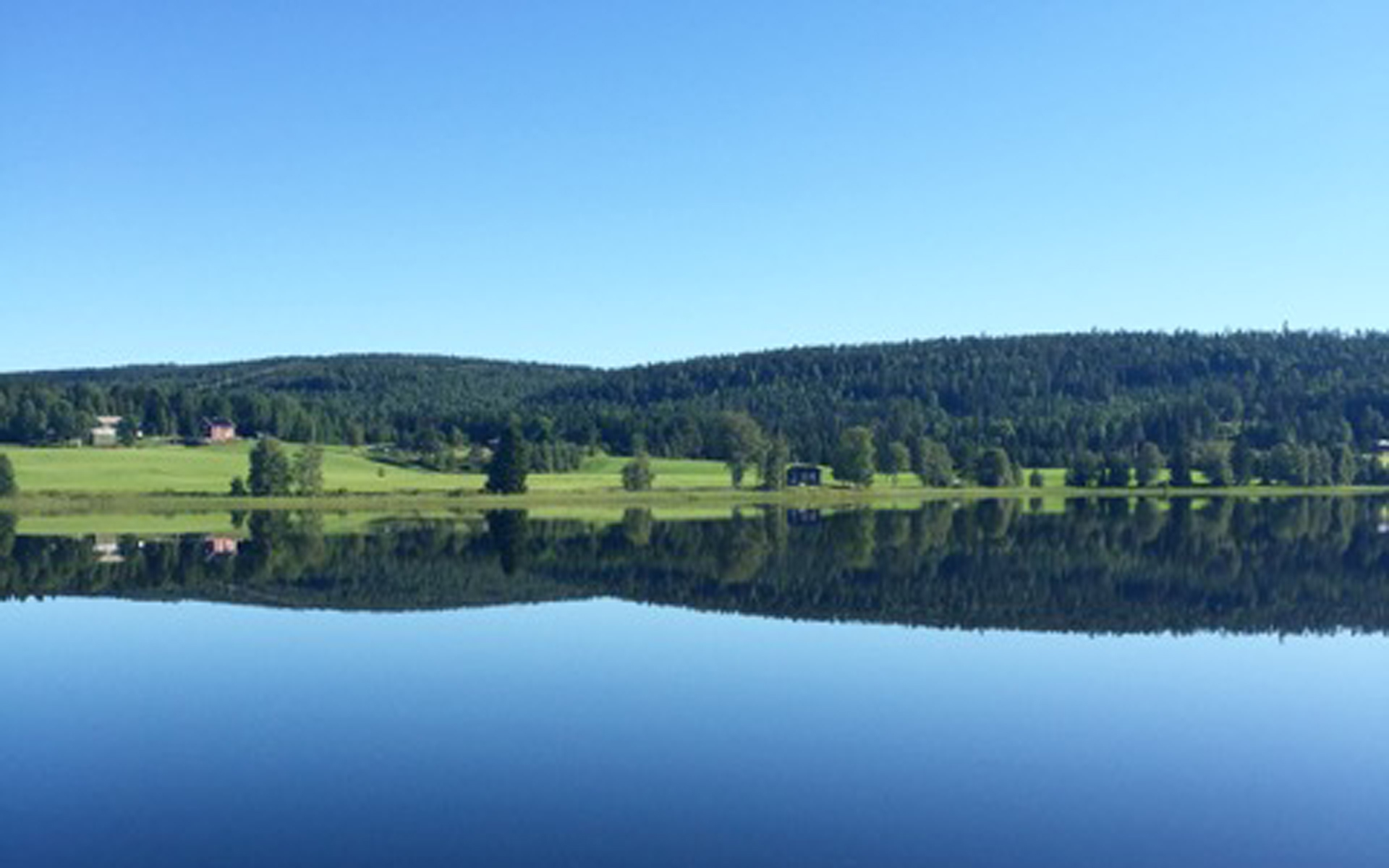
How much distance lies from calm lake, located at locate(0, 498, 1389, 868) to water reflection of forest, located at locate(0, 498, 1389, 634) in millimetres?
418

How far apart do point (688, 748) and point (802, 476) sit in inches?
5392

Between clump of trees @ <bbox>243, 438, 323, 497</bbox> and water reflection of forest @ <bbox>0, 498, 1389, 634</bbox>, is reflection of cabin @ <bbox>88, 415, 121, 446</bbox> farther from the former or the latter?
water reflection of forest @ <bbox>0, 498, 1389, 634</bbox>

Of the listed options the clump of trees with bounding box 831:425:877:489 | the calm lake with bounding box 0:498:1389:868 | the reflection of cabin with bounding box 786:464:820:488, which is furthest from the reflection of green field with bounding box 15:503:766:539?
the reflection of cabin with bounding box 786:464:820:488

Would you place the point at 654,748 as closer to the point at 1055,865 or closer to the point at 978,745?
the point at 978,745

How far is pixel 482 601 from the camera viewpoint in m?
53.0

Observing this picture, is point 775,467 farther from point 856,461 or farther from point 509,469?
point 509,469

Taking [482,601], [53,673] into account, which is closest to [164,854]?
[53,673]

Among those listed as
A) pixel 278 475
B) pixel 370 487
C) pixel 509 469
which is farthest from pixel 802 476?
pixel 278 475

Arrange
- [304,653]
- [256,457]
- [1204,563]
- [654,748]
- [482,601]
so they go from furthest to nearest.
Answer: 1. [256,457]
2. [1204,563]
3. [482,601]
4. [304,653]
5. [654,748]

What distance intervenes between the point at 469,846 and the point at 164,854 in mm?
4811

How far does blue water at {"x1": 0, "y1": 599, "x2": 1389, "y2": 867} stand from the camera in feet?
69.2

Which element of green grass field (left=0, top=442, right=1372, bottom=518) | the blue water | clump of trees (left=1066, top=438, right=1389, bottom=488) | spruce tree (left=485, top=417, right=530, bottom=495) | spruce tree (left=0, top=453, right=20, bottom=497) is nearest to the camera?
the blue water

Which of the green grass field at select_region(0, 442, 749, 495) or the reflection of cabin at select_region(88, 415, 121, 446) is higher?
the reflection of cabin at select_region(88, 415, 121, 446)

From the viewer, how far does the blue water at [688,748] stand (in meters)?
21.1
